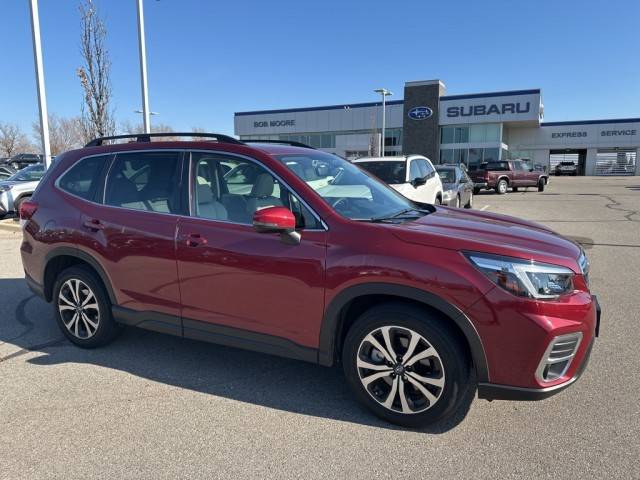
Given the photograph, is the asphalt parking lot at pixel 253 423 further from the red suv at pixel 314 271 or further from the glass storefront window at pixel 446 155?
the glass storefront window at pixel 446 155

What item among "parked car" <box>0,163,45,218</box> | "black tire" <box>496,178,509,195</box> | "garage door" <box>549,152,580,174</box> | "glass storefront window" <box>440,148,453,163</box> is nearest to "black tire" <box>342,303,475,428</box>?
"parked car" <box>0,163,45,218</box>

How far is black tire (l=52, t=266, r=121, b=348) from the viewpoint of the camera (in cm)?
415

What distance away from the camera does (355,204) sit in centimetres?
351

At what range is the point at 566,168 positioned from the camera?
5522cm

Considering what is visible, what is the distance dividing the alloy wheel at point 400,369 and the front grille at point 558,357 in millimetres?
562

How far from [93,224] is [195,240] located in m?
1.14

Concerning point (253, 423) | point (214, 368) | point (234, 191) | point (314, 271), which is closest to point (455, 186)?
point (234, 191)

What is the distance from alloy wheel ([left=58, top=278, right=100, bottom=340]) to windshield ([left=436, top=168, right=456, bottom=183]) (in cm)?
1162

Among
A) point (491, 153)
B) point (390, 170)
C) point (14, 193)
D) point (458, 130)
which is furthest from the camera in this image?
point (458, 130)

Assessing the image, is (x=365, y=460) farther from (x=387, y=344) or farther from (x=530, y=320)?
(x=530, y=320)

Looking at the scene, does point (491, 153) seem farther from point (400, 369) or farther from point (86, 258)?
point (400, 369)

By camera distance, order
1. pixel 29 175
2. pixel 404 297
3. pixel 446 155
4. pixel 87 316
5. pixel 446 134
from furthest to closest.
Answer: pixel 446 155
pixel 446 134
pixel 29 175
pixel 87 316
pixel 404 297

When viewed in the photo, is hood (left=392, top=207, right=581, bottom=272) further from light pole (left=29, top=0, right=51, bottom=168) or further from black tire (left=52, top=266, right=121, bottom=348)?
light pole (left=29, top=0, right=51, bottom=168)

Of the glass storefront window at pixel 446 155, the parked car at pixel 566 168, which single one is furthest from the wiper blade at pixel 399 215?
the parked car at pixel 566 168
